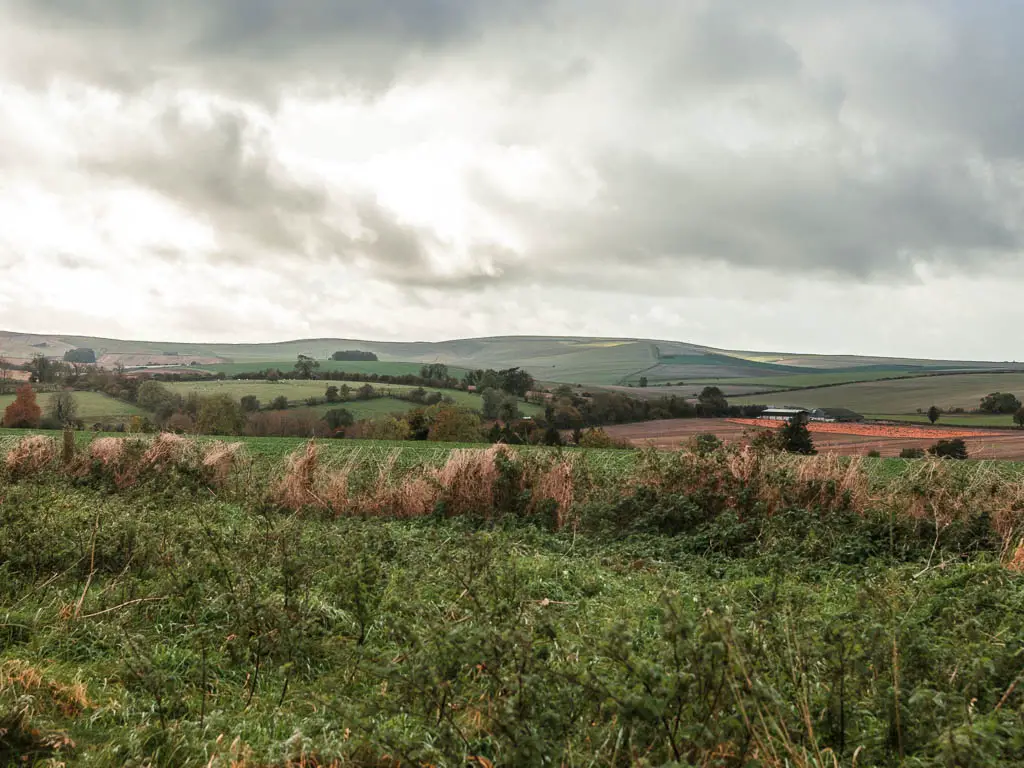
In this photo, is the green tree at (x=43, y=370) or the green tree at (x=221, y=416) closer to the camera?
the green tree at (x=221, y=416)

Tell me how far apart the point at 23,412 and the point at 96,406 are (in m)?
4.85

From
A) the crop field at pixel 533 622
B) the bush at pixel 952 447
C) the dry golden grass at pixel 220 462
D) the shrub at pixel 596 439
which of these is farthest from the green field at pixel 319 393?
the crop field at pixel 533 622

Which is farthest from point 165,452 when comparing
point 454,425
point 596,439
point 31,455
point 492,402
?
point 492,402

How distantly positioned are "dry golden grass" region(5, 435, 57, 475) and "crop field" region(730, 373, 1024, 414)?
1259 inches

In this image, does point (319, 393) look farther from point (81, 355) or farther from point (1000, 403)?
point (1000, 403)

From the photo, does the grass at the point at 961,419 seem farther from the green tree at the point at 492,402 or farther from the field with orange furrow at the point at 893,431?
the green tree at the point at 492,402

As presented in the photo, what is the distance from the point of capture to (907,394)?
Answer: 1533 inches

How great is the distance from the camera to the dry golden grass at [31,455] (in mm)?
14594

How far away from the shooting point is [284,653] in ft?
17.6

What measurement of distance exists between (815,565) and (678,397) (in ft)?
100

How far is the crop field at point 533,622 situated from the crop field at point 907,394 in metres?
25.1

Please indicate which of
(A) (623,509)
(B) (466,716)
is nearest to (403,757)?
(B) (466,716)

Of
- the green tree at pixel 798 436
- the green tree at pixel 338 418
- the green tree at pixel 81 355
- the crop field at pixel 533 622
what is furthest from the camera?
the green tree at pixel 81 355

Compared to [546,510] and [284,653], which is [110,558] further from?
[546,510]
